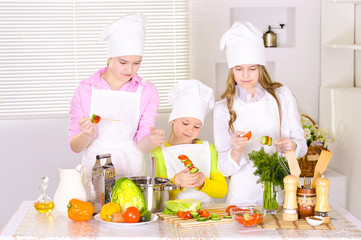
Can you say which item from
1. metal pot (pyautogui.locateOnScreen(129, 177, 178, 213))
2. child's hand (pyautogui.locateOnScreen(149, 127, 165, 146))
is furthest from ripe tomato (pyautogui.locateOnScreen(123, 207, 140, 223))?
child's hand (pyautogui.locateOnScreen(149, 127, 165, 146))

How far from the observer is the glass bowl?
2389 mm

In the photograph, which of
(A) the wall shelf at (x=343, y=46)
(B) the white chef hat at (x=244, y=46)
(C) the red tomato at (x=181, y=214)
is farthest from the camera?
(A) the wall shelf at (x=343, y=46)

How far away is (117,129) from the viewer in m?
3.14

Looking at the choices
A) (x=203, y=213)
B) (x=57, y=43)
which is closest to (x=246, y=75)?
(x=203, y=213)

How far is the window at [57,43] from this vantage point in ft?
14.9

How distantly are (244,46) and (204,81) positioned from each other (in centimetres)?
163

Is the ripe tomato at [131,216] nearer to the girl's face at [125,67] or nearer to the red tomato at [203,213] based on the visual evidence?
the red tomato at [203,213]

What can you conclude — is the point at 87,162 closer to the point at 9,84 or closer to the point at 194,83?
the point at 194,83

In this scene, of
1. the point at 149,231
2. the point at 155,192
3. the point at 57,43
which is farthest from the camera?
the point at 57,43

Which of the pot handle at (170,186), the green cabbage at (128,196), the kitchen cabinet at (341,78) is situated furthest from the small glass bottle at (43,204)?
the kitchen cabinet at (341,78)

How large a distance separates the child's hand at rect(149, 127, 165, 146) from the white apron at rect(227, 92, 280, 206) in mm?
463

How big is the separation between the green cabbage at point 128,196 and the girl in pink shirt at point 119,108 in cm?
55

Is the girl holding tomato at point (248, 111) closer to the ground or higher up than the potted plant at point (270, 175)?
higher up

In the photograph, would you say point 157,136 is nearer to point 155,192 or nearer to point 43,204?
point 155,192
